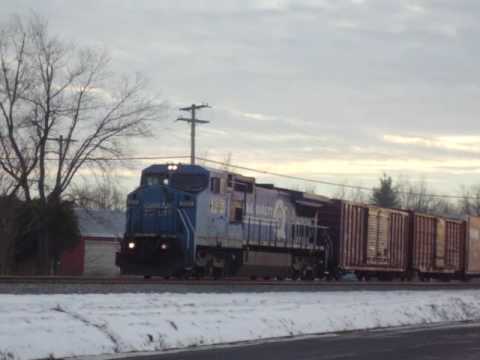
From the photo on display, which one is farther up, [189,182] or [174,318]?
[189,182]

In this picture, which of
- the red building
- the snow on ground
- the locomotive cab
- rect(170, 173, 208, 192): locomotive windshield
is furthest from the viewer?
the red building

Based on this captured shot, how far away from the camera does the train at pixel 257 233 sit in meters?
28.7

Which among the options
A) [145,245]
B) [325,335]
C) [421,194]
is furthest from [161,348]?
[421,194]

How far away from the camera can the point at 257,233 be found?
104ft

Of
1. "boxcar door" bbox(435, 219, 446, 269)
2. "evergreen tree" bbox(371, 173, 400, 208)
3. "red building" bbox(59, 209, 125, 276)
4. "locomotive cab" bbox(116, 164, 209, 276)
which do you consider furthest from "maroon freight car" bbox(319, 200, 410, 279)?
"evergreen tree" bbox(371, 173, 400, 208)

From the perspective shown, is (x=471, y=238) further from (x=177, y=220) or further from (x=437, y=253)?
(x=177, y=220)

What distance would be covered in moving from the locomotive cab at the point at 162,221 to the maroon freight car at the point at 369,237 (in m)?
9.10

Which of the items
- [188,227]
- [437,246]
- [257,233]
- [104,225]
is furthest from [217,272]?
[104,225]

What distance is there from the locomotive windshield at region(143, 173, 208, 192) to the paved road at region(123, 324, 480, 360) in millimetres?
12167

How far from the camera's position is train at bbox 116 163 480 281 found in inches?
1128

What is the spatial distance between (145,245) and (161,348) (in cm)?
→ 1426

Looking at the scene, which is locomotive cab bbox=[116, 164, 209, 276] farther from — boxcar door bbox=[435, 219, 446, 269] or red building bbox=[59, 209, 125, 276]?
red building bbox=[59, 209, 125, 276]

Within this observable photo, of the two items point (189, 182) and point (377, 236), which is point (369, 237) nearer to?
point (377, 236)

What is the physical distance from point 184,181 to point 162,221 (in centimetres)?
155
